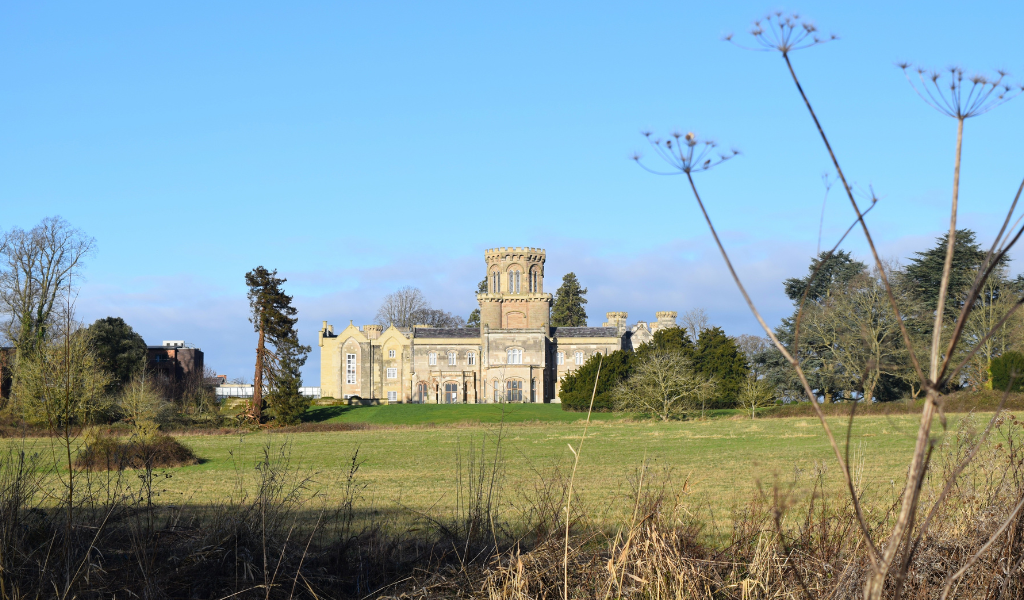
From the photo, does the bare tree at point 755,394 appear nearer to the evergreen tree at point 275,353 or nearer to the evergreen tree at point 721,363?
the evergreen tree at point 721,363

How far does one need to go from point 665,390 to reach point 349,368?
38.3 m

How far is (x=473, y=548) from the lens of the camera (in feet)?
18.5

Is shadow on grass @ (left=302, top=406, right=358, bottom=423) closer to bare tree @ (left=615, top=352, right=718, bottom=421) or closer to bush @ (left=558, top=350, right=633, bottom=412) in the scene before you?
bush @ (left=558, top=350, right=633, bottom=412)

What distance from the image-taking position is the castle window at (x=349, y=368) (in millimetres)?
72062

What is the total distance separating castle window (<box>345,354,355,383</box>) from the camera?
7206 cm

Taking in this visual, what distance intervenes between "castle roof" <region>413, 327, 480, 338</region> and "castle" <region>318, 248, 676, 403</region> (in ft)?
0.28

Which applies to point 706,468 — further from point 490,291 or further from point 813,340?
point 490,291

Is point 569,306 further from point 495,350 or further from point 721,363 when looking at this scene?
point 721,363

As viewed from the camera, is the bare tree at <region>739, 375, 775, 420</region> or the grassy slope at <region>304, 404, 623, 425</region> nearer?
the bare tree at <region>739, 375, 775, 420</region>

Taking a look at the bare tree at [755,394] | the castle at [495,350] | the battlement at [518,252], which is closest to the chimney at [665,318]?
the castle at [495,350]

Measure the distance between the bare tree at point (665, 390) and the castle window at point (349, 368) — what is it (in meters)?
34.5

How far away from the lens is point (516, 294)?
67625 mm

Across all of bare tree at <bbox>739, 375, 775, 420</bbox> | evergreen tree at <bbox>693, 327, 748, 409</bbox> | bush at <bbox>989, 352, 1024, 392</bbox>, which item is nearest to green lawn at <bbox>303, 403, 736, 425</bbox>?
bare tree at <bbox>739, 375, 775, 420</bbox>

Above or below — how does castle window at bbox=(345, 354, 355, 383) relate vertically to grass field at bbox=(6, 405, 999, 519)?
above
